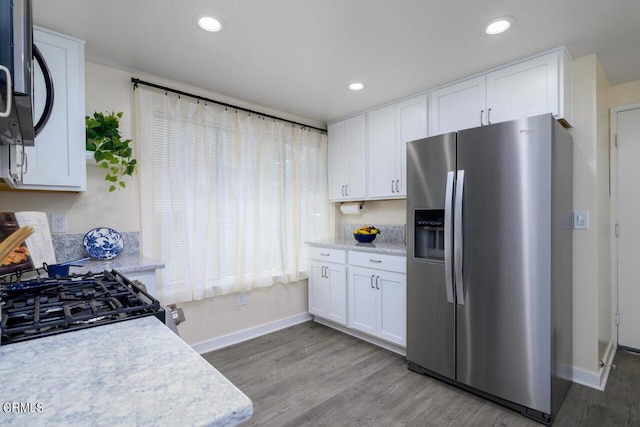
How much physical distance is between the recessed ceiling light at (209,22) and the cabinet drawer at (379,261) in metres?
2.14

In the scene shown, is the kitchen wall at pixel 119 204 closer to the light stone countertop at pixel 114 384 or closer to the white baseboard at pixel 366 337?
the white baseboard at pixel 366 337

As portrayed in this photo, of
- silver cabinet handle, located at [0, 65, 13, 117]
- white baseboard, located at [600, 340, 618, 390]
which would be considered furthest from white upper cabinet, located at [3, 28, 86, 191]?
white baseboard, located at [600, 340, 618, 390]

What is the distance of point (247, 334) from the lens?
3.16 m

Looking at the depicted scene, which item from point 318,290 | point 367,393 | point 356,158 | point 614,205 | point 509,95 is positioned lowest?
point 367,393

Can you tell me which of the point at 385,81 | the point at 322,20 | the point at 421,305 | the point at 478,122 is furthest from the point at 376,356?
the point at 322,20

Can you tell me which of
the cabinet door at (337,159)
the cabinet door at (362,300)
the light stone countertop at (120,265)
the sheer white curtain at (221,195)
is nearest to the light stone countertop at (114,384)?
the light stone countertop at (120,265)

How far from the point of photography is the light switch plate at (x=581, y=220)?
2.29 meters

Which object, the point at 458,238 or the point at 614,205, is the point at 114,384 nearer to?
the point at 458,238

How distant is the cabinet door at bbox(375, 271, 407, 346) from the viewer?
272cm

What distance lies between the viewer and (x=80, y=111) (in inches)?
78.9

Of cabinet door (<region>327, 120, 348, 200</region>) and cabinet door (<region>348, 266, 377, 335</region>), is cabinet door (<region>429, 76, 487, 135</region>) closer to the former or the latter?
cabinet door (<region>327, 120, 348, 200</region>)

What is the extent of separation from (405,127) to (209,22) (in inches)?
75.3

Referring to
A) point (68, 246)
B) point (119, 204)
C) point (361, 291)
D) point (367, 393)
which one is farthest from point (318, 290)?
point (68, 246)

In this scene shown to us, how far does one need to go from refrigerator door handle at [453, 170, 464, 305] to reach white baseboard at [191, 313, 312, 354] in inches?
77.7
